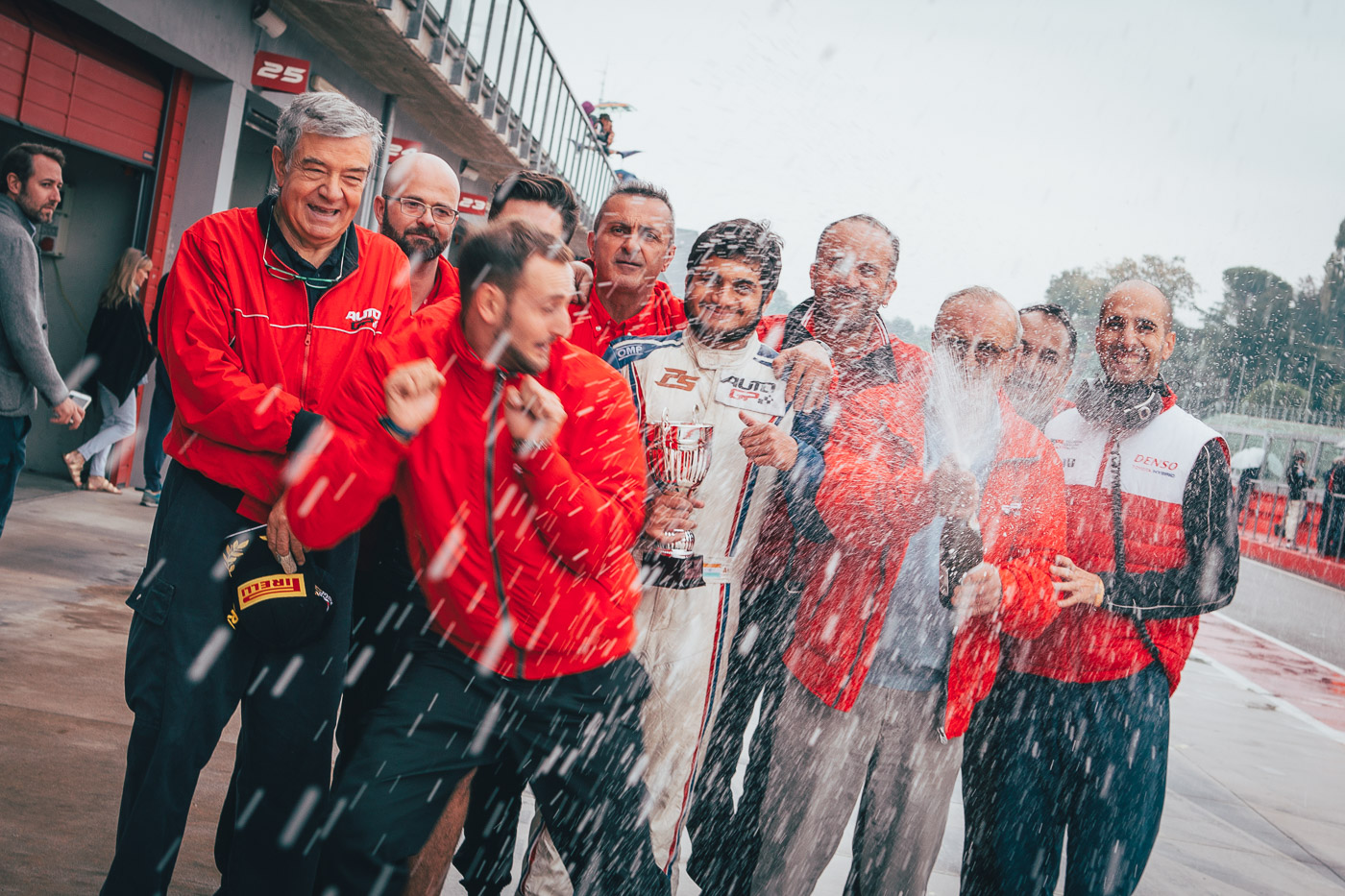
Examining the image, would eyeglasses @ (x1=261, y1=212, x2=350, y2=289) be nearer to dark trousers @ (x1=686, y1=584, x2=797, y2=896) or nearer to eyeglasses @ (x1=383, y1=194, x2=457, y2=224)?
eyeglasses @ (x1=383, y1=194, x2=457, y2=224)

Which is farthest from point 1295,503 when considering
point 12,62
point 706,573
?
point 12,62

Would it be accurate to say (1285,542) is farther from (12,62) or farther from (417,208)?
(12,62)

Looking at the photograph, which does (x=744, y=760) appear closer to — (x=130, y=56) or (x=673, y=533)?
(x=673, y=533)

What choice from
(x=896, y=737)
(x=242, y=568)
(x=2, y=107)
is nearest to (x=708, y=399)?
(x=896, y=737)

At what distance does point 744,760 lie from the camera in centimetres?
494

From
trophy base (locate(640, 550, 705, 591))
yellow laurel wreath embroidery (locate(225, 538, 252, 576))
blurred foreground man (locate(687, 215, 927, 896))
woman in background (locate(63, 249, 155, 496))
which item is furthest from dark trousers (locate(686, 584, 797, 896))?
woman in background (locate(63, 249, 155, 496))

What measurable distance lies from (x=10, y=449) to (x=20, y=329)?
557 millimetres

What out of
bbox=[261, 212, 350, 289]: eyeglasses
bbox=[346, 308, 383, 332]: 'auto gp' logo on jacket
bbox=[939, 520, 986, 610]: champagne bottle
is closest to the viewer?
bbox=[261, 212, 350, 289]: eyeglasses

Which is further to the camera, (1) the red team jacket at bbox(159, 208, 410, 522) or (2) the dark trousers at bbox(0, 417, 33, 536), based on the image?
(2) the dark trousers at bbox(0, 417, 33, 536)

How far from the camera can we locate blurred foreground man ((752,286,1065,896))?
2.79 m

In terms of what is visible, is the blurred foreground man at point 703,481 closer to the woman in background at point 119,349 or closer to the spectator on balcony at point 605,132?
Answer: the woman in background at point 119,349

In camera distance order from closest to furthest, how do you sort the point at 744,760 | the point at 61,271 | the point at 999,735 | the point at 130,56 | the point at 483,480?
1. the point at 483,480
2. the point at 999,735
3. the point at 744,760
4. the point at 130,56
5. the point at 61,271

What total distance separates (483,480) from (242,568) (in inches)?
27.5

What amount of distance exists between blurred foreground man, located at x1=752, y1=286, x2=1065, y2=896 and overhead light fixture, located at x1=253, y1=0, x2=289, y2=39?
8.44 meters
